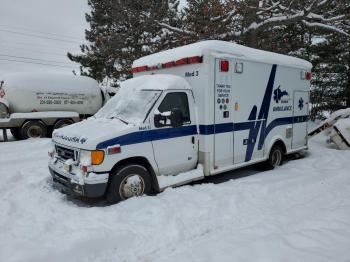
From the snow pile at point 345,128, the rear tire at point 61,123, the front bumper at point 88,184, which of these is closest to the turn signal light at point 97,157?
the front bumper at point 88,184

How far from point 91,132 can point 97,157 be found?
1.68 feet

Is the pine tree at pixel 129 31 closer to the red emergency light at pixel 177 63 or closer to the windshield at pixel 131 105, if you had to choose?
the red emergency light at pixel 177 63

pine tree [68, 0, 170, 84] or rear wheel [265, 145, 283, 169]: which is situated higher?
pine tree [68, 0, 170, 84]

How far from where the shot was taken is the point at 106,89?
17.4 m

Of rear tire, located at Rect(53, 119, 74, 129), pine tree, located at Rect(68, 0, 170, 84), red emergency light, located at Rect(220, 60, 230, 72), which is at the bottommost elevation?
rear tire, located at Rect(53, 119, 74, 129)

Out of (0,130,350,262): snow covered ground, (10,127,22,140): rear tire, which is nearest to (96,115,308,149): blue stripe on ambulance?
(0,130,350,262): snow covered ground

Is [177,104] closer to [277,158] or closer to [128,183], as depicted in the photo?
[128,183]

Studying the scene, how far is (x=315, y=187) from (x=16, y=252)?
17.3 feet

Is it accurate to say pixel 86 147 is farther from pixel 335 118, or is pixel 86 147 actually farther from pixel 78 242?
pixel 335 118

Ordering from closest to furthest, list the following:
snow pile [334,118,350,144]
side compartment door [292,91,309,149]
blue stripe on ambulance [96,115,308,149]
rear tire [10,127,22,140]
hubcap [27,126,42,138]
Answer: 1. blue stripe on ambulance [96,115,308,149]
2. side compartment door [292,91,309,149]
3. snow pile [334,118,350,144]
4. hubcap [27,126,42,138]
5. rear tire [10,127,22,140]

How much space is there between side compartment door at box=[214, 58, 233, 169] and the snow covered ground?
0.63 meters

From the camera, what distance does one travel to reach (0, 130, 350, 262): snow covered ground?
377 centimetres

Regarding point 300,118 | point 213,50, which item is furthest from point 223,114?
point 300,118

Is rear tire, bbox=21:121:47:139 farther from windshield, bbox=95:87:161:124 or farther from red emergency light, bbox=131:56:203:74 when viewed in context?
windshield, bbox=95:87:161:124
